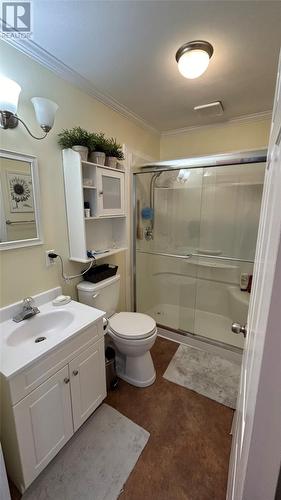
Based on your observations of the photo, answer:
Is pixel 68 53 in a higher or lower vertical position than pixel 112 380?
higher

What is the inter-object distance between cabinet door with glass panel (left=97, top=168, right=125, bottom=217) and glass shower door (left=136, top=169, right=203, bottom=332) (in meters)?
0.55

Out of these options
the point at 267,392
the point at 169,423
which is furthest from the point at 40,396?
the point at 267,392

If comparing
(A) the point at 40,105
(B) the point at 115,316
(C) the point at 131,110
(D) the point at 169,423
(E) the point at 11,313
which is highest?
(C) the point at 131,110

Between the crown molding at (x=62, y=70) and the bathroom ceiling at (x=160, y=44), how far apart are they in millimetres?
18

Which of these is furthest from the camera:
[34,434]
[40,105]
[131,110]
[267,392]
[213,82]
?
[131,110]

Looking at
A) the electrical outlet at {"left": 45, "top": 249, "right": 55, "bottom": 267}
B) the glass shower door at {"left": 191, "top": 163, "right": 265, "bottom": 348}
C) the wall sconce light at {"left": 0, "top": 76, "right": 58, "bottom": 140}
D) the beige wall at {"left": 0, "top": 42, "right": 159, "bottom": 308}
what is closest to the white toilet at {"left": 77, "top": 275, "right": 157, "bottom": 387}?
the beige wall at {"left": 0, "top": 42, "right": 159, "bottom": 308}

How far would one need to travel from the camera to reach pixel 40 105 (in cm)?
115

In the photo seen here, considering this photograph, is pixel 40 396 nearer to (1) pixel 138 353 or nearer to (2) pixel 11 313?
(2) pixel 11 313

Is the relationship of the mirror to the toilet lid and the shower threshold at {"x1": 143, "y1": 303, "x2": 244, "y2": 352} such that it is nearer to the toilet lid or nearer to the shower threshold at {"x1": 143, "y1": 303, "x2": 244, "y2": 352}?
the toilet lid

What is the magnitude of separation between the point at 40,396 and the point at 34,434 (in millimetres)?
174

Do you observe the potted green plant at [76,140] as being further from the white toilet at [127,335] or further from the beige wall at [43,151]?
the white toilet at [127,335]

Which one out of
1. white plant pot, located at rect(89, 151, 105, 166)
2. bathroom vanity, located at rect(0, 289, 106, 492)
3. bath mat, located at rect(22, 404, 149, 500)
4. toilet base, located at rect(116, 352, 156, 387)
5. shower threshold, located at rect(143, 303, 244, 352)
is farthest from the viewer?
shower threshold, located at rect(143, 303, 244, 352)

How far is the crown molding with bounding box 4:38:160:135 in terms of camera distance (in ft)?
3.79

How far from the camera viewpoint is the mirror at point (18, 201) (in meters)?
1.16
